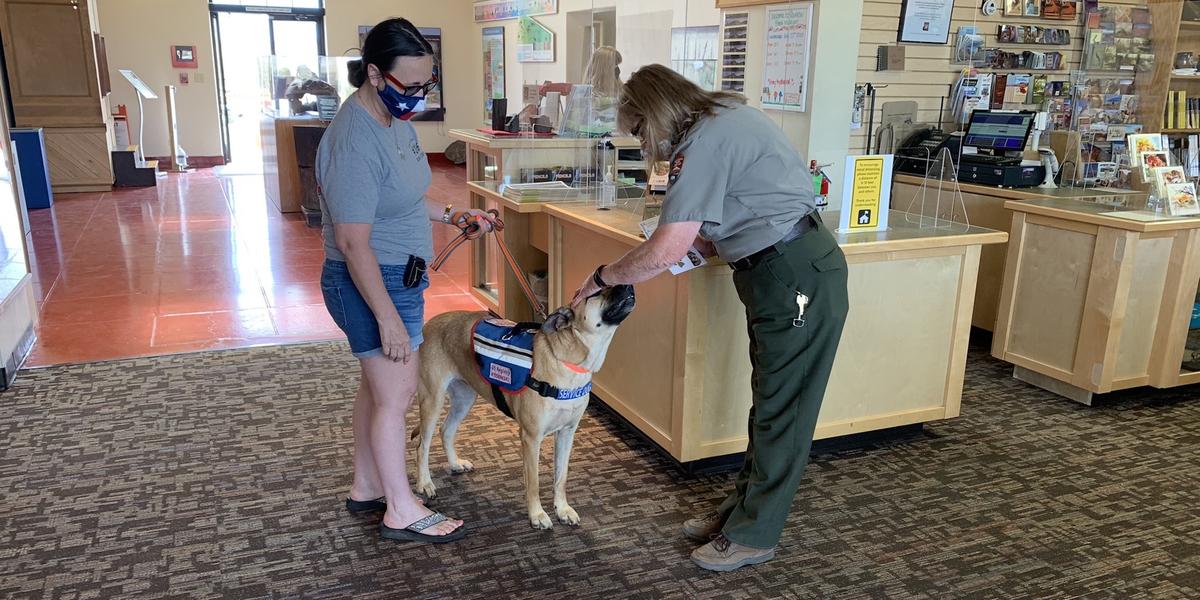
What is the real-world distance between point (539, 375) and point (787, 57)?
1.80 metres

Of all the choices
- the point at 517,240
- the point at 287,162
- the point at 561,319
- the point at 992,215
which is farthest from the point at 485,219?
the point at 287,162

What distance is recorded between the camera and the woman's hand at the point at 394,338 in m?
2.15

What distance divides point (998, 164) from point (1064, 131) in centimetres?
75

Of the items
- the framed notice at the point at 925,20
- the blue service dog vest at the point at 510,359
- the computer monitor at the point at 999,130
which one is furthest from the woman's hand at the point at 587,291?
the framed notice at the point at 925,20

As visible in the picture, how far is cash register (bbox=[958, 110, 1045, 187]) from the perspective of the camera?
4625 millimetres

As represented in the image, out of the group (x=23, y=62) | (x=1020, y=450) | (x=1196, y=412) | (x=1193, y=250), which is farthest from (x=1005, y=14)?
(x=23, y=62)

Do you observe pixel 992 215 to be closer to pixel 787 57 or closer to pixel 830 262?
pixel 787 57

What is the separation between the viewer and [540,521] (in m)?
2.66

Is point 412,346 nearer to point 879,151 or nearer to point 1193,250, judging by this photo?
point 1193,250

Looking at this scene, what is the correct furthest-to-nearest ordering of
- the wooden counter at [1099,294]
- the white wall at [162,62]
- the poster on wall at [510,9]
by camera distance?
the white wall at [162,62] < the poster on wall at [510,9] < the wooden counter at [1099,294]

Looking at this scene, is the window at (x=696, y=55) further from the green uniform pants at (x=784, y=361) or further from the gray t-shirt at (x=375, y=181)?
the gray t-shirt at (x=375, y=181)

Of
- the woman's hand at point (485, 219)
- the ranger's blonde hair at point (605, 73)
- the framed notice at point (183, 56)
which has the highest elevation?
the framed notice at point (183, 56)

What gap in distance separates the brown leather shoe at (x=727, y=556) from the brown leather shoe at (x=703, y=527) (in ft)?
0.33

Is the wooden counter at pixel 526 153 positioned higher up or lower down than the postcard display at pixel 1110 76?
lower down
